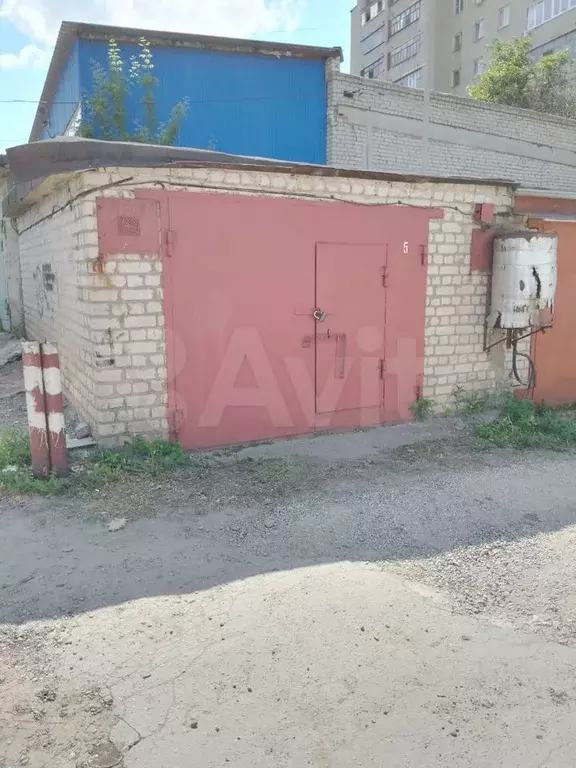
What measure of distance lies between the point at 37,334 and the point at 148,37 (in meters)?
5.62

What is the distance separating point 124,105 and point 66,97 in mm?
2018

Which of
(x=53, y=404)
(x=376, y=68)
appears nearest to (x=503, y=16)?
(x=376, y=68)

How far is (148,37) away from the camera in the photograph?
35.4 feet

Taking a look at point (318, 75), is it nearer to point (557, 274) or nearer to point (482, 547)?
point (557, 274)

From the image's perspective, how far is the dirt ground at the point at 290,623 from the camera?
2326mm

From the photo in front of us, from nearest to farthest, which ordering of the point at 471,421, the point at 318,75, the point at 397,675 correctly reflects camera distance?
the point at 397,675
the point at 471,421
the point at 318,75

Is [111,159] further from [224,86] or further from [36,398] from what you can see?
[224,86]

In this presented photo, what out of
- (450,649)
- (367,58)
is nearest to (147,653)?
(450,649)

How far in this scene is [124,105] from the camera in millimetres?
10633

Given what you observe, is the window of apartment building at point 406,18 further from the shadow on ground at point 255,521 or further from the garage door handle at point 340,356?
the shadow on ground at point 255,521

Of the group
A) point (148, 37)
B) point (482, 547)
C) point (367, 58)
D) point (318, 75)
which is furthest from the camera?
point (367, 58)

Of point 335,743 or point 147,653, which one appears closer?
point 335,743

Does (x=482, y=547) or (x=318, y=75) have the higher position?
(x=318, y=75)

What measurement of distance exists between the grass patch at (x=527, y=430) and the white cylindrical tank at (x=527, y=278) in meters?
0.99
